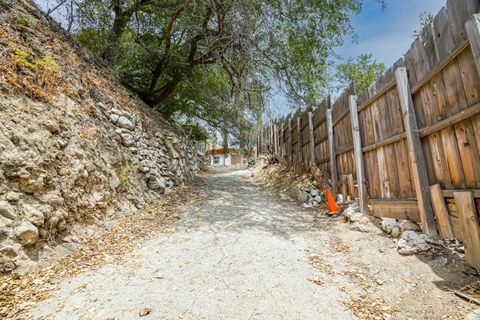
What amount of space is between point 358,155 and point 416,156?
1.29m

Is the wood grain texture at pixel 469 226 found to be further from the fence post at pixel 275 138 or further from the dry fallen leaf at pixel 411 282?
the fence post at pixel 275 138

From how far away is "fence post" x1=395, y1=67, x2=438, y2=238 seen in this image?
265cm

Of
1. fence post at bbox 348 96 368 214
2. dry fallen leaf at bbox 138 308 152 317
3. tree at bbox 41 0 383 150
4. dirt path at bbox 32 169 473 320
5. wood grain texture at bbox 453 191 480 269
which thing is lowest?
dry fallen leaf at bbox 138 308 152 317

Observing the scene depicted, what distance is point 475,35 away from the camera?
6.34 feet

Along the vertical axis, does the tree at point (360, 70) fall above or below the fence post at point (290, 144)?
above

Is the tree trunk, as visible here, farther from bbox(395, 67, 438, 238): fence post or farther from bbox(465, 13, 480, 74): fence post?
bbox(465, 13, 480, 74): fence post

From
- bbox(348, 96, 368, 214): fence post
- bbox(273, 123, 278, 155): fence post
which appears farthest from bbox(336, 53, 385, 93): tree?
bbox(348, 96, 368, 214): fence post

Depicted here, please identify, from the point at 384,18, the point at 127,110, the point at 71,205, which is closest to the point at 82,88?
the point at 127,110

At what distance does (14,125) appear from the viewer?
2883mm

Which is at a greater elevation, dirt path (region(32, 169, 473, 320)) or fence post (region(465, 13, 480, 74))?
fence post (region(465, 13, 480, 74))

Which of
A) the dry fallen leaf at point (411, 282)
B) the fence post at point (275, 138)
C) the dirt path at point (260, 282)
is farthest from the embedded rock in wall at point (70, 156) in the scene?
the fence post at point (275, 138)

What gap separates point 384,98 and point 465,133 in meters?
1.43

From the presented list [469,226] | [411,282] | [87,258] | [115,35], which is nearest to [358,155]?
[469,226]

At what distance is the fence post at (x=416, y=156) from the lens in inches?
104
